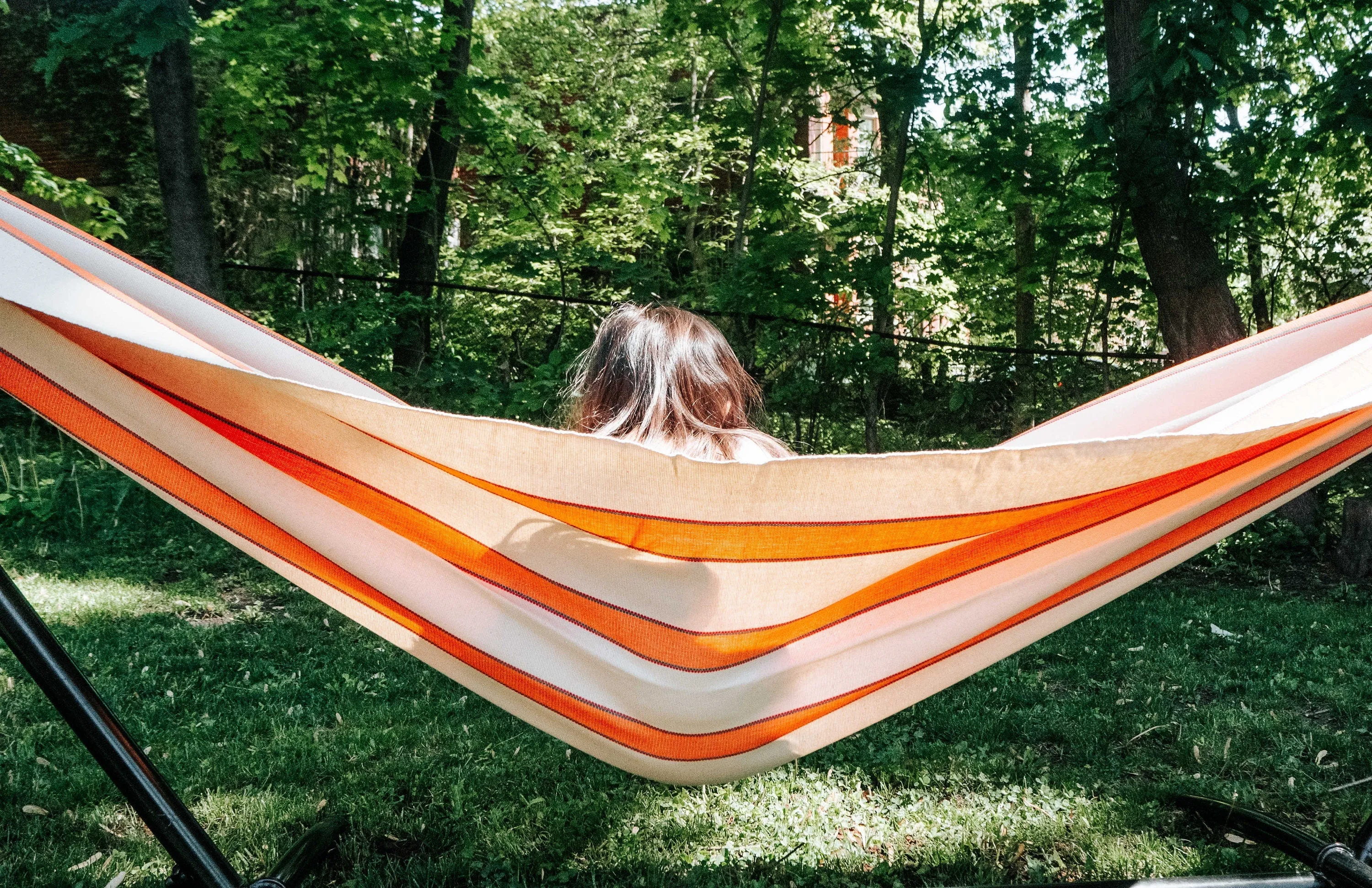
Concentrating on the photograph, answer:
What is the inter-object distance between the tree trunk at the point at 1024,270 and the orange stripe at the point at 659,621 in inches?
151

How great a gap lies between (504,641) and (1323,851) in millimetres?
1468

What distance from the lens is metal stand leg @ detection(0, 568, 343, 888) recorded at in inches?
49.3

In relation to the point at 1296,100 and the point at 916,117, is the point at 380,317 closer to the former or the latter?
the point at 916,117

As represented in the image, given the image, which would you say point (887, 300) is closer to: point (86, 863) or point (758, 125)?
point (758, 125)

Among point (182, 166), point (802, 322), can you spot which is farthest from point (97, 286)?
point (802, 322)

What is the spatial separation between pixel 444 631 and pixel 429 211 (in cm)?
543

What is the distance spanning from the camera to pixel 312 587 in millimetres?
1528

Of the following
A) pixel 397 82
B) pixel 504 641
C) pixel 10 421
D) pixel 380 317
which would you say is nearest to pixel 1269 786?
pixel 504 641

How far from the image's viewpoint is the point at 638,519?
3.99ft

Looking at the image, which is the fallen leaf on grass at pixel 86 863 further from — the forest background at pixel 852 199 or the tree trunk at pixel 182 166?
the tree trunk at pixel 182 166

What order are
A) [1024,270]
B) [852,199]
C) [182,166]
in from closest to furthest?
[182,166] < [1024,270] < [852,199]

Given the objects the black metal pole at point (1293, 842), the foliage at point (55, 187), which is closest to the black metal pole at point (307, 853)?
the black metal pole at point (1293, 842)

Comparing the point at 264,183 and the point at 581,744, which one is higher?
the point at 264,183

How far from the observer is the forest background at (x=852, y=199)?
4.57 meters
